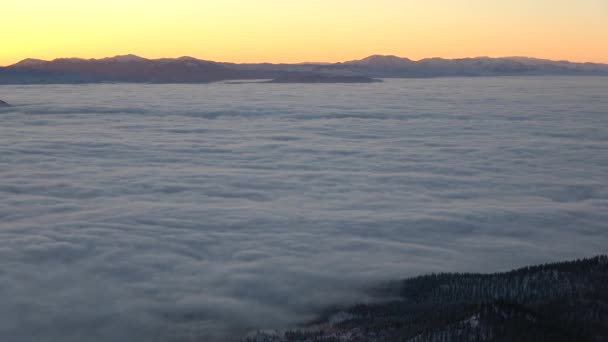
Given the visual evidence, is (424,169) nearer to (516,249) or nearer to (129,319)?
(516,249)

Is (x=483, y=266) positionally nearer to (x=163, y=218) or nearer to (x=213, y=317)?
(x=213, y=317)

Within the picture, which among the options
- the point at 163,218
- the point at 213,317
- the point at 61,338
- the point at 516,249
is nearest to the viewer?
the point at 61,338

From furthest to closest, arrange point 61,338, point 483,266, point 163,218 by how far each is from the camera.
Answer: point 163,218
point 483,266
point 61,338

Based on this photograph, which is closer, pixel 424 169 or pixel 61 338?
pixel 61 338

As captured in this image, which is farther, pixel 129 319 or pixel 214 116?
pixel 214 116

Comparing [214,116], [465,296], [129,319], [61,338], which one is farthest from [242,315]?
[214,116]

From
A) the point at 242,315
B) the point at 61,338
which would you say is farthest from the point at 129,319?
the point at 242,315
